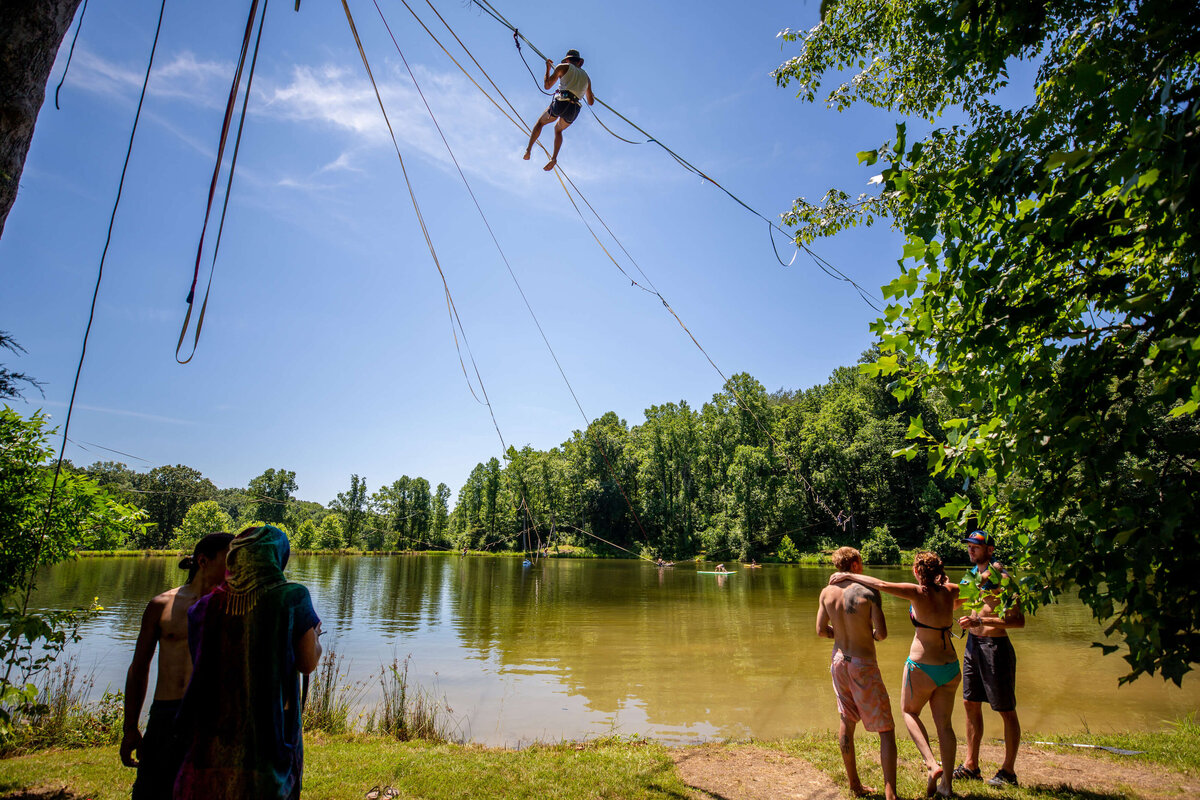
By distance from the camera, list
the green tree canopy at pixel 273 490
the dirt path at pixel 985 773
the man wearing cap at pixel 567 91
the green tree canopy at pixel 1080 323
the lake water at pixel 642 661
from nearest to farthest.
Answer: the green tree canopy at pixel 1080 323 → the dirt path at pixel 985 773 → the man wearing cap at pixel 567 91 → the lake water at pixel 642 661 → the green tree canopy at pixel 273 490

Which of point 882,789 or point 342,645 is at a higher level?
point 882,789

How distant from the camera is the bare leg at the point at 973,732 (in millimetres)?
4918

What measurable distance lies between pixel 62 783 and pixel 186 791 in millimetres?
4809

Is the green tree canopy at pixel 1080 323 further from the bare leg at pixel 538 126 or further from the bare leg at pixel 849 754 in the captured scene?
the bare leg at pixel 538 126

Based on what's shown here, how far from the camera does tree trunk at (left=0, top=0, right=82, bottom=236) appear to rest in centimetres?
224

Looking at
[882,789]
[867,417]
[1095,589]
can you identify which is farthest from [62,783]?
[867,417]

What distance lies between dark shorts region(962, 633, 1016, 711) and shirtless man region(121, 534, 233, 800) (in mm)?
5783

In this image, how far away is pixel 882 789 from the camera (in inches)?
191

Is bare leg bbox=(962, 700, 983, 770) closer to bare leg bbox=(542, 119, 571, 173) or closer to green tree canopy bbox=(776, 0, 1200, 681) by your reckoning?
green tree canopy bbox=(776, 0, 1200, 681)

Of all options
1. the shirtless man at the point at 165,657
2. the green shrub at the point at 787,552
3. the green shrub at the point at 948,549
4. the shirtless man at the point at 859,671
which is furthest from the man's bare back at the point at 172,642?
the green shrub at the point at 787,552

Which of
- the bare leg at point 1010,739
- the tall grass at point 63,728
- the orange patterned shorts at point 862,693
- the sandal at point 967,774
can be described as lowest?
the tall grass at point 63,728

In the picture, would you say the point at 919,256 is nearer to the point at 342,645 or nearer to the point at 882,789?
the point at 882,789

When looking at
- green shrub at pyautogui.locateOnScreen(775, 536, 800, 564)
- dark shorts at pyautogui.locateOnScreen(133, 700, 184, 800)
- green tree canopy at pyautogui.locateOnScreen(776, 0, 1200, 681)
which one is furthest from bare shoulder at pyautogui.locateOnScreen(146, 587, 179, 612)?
green shrub at pyautogui.locateOnScreen(775, 536, 800, 564)

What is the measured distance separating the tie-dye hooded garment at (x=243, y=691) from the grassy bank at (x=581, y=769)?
3.23 metres
